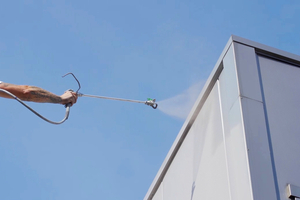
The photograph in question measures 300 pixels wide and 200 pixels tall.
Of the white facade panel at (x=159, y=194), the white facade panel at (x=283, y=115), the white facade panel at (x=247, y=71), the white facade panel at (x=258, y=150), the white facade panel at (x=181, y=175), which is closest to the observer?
the white facade panel at (x=258, y=150)

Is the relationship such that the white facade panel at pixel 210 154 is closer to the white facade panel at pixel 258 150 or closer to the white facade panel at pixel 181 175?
the white facade panel at pixel 181 175

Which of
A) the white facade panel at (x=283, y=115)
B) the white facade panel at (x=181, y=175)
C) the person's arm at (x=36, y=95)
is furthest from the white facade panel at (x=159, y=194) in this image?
the white facade panel at (x=283, y=115)

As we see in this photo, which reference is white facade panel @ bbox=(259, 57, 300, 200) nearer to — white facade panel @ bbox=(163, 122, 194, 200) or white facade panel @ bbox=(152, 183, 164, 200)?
white facade panel @ bbox=(163, 122, 194, 200)

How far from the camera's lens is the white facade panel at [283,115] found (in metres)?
5.14

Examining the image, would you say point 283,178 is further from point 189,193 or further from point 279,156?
point 189,193

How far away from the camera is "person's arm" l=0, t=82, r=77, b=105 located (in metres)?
5.22

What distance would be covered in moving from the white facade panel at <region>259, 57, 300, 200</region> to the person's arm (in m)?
2.64

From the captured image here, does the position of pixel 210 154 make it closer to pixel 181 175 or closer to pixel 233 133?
pixel 233 133

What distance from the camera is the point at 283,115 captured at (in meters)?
5.67

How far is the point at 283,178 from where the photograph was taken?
505 cm

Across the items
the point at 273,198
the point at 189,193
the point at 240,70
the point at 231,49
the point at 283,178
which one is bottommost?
the point at 273,198

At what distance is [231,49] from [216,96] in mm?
740

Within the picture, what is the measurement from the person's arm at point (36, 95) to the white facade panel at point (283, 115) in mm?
2636

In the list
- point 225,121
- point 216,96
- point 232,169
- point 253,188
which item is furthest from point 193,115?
point 253,188
